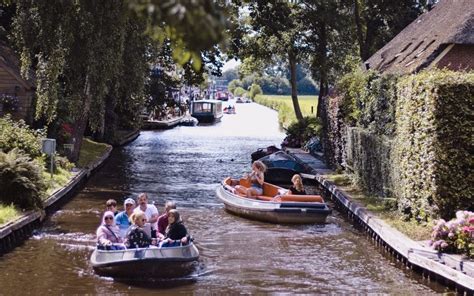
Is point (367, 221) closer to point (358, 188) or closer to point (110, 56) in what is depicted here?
point (358, 188)

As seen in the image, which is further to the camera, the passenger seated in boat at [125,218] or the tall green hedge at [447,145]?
the tall green hedge at [447,145]

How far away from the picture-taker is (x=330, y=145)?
33.8 m

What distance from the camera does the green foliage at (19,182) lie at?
738 inches

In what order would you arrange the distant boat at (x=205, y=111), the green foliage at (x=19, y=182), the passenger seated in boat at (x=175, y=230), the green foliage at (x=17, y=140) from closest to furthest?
the passenger seated in boat at (x=175, y=230) < the green foliage at (x=19, y=182) < the green foliage at (x=17, y=140) < the distant boat at (x=205, y=111)

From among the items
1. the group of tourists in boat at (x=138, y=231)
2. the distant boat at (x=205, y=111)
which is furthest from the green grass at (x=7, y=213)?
the distant boat at (x=205, y=111)

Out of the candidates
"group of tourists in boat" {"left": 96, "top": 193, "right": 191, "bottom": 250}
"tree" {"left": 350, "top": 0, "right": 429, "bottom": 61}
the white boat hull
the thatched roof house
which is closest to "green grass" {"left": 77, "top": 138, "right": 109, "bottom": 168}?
the thatched roof house

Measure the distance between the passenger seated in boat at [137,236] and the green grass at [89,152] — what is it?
52.5ft

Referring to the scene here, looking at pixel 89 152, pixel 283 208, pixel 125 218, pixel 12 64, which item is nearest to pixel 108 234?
pixel 125 218

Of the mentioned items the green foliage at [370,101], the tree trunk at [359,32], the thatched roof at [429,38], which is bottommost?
the green foliage at [370,101]

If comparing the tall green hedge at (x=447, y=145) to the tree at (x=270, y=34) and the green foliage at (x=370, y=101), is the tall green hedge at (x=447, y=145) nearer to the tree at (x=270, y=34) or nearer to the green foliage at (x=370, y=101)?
the green foliage at (x=370, y=101)

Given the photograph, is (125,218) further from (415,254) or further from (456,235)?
(456,235)

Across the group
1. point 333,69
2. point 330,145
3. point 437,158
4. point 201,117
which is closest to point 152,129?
point 201,117

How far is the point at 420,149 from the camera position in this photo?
57.5ft

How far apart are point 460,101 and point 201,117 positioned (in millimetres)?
68908
